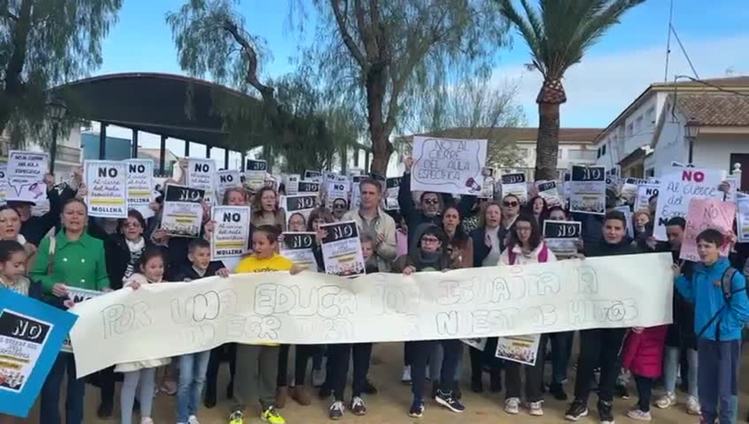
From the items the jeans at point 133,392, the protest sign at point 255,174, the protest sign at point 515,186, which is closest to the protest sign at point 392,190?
the protest sign at point 515,186

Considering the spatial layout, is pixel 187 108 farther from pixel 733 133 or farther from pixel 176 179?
pixel 733 133

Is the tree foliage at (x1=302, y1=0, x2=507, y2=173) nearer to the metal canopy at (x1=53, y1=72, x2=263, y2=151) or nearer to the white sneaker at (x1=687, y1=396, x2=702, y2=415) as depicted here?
the metal canopy at (x1=53, y1=72, x2=263, y2=151)

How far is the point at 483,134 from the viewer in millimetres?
40188

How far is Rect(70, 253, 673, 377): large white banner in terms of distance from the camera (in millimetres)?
5383

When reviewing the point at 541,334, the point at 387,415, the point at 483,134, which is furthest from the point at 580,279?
the point at 483,134

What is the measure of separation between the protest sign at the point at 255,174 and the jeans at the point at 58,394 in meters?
5.38

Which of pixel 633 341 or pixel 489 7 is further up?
pixel 489 7

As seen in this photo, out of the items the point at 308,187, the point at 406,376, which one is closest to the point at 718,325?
the point at 406,376

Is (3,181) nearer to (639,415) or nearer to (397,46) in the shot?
(639,415)

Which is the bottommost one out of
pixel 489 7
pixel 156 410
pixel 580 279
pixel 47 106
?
pixel 156 410

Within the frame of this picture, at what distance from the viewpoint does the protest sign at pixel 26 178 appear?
7.13 metres

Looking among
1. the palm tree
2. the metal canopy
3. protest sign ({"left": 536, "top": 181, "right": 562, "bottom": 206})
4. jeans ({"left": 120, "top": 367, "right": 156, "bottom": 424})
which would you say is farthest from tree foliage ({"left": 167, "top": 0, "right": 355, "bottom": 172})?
jeans ({"left": 120, "top": 367, "right": 156, "bottom": 424})

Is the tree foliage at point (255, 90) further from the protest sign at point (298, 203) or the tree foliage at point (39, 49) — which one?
the protest sign at point (298, 203)

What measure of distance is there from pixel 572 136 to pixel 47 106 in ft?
235
